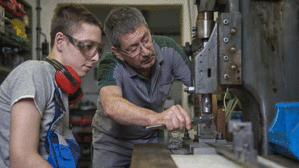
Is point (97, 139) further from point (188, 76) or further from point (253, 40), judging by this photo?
point (253, 40)

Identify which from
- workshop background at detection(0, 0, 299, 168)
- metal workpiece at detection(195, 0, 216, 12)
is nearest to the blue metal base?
workshop background at detection(0, 0, 299, 168)

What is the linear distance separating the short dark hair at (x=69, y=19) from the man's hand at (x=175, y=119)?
2.42 feet

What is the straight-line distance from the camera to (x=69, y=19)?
1325mm

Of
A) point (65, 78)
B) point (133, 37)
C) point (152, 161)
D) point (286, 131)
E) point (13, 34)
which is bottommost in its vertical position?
point (152, 161)

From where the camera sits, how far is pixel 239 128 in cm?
52

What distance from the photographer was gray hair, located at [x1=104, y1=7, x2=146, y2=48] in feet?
4.74

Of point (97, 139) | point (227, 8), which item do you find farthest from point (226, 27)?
point (97, 139)

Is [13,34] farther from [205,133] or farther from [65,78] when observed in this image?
[205,133]

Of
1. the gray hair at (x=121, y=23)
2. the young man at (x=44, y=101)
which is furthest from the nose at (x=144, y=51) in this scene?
the young man at (x=44, y=101)

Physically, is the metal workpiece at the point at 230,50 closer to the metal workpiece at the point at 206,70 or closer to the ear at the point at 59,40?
the metal workpiece at the point at 206,70

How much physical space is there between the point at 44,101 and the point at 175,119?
52cm

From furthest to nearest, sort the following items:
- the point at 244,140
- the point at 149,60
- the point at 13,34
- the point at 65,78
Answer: the point at 13,34, the point at 149,60, the point at 65,78, the point at 244,140

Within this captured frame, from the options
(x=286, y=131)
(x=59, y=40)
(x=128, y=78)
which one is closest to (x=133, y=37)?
(x=128, y=78)

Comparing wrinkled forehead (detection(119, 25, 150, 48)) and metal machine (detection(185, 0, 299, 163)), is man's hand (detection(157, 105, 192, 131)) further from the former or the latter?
wrinkled forehead (detection(119, 25, 150, 48))
